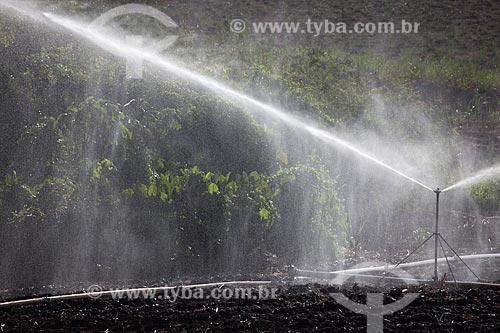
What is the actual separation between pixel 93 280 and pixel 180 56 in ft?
18.4

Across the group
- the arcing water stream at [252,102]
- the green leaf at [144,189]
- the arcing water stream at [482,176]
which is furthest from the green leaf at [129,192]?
the arcing water stream at [482,176]

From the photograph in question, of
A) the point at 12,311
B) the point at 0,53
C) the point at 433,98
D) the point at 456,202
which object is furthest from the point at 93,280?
the point at 433,98

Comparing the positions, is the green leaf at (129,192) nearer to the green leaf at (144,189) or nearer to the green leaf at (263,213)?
the green leaf at (144,189)

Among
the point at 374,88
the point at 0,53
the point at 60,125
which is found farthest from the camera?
the point at 374,88

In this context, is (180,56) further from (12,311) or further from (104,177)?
(12,311)

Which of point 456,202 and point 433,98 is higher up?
point 433,98

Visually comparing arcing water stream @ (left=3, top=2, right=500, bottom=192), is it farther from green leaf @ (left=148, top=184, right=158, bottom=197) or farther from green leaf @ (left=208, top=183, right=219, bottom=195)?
green leaf @ (left=148, top=184, right=158, bottom=197)

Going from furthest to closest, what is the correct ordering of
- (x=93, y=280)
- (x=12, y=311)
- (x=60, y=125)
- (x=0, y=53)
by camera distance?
(x=0, y=53), (x=60, y=125), (x=93, y=280), (x=12, y=311)

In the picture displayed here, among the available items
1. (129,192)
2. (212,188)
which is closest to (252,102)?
(212,188)

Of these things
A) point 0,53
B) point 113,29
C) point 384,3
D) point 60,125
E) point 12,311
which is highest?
point 384,3

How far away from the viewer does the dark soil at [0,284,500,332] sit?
5.17 meters

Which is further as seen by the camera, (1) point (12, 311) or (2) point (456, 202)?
(2) point (456, 202)

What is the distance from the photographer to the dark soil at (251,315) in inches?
204

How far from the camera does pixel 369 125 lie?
36.7 feet
